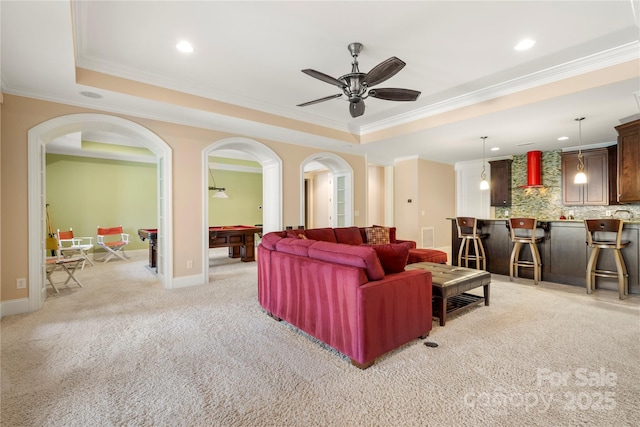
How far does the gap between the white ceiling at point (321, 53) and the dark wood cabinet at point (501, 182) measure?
251 cm

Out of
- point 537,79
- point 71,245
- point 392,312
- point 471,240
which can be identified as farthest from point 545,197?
point 71,245

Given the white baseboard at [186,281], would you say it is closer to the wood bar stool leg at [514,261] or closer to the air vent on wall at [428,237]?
the wood bar stool leg at [514,261]

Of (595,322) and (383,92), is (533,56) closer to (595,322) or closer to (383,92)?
(383,92)

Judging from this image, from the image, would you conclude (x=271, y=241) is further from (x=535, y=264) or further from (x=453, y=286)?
(x=535, y=264)

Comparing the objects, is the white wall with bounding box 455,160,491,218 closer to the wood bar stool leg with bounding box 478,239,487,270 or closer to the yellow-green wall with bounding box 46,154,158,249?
the wood bar stool leg with bounding box 478,239,487,270

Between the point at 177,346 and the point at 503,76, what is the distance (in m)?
4.68

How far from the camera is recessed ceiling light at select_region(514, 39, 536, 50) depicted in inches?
112

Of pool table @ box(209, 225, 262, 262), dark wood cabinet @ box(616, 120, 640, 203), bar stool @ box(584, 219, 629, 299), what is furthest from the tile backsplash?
pool table @ box(209, 225, 262, 262)

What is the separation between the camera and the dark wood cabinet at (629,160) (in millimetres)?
3973

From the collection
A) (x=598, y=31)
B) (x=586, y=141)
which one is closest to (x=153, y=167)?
(x=598, y=31)

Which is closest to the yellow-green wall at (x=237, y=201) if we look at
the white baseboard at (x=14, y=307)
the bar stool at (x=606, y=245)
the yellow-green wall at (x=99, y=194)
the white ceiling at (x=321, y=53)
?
the yellow-green wall at (x=99, y=194)

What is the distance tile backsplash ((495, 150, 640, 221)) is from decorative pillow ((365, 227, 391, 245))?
4.20 meters

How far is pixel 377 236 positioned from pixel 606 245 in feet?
10.1

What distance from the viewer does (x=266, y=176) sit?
5.92 m
